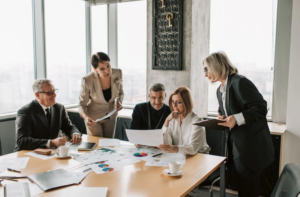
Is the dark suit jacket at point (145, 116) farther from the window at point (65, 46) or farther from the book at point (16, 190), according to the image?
the window at point (65, 46)

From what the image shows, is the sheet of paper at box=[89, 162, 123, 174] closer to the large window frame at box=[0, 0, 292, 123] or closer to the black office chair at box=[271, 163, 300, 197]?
the black office chair at box=[271, 163, 300, 197]

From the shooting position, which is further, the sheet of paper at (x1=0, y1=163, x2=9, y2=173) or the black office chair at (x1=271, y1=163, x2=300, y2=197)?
the sheet of paper at (x1=0, y1=163, x2=9, y2=173)

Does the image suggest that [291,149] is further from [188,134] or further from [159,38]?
[159,38]

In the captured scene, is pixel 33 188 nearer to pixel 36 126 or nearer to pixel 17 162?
pixel 17 162

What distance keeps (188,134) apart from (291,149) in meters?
1.43

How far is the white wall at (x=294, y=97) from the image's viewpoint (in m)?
2.93

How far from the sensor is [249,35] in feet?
11.8

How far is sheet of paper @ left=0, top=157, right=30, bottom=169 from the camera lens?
6.35ft

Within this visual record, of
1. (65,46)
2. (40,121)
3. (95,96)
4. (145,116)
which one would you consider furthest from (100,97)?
(65,46)

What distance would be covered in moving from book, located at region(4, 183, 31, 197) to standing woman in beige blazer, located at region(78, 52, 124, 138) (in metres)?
1.58

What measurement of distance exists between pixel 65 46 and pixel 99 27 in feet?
2.61

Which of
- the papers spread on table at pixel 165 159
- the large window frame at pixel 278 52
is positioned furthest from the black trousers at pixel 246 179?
the large window frame at pixel 278 52

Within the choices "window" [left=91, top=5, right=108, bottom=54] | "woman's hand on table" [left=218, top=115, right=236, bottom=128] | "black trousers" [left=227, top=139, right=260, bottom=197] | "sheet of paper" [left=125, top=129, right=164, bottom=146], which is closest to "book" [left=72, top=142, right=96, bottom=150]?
"sheet of paper" [left=125, top=129, right=164, bottom=146]

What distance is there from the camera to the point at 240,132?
222 centimetres
